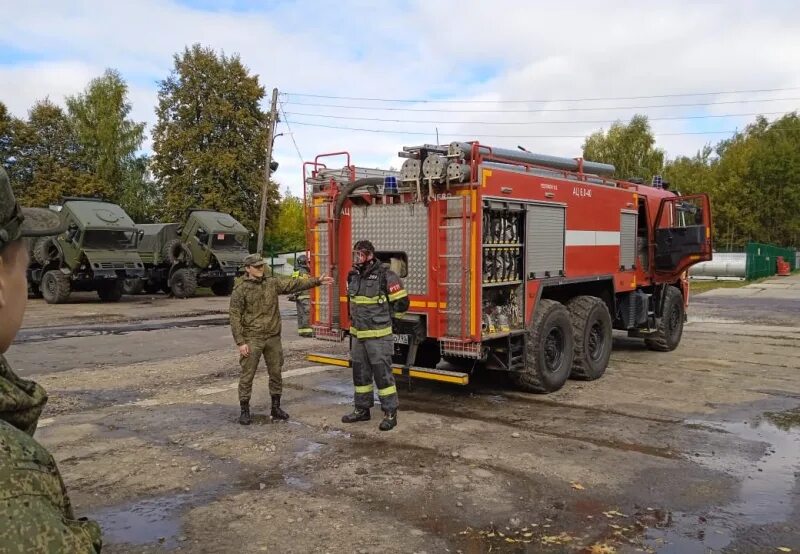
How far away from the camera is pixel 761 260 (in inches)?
1428

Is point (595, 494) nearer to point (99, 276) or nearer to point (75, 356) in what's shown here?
point (75, 356)

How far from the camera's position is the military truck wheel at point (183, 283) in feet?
75.2

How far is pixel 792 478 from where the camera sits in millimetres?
5371

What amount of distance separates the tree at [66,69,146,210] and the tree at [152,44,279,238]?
803cm

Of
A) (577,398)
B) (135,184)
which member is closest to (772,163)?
(135,184)

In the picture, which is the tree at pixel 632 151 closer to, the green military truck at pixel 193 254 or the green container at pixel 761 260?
the green container at pixel 761 260

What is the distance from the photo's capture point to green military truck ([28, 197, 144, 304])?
20.5 metres

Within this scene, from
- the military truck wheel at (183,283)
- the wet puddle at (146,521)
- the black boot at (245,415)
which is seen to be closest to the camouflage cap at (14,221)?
the wet puddle at (146,521)

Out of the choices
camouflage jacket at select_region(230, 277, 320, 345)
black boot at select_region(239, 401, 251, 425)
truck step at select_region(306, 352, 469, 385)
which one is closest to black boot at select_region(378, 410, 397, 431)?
truck step at select_region(306, 352, 469, 385)

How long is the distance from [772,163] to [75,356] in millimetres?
50829

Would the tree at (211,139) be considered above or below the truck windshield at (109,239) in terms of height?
above

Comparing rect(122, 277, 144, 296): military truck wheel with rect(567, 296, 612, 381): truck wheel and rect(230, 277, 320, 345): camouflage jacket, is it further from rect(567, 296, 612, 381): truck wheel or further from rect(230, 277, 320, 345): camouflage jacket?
rect(567, 296, 612, 381): truck wheel

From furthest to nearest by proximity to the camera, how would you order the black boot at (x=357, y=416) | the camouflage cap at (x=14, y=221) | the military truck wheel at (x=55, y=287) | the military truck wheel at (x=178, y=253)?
1. the military truck wheel at (x=178, y=253)
2. the military truck wheel at (x=55, y=287)
3. the black boot at (x=357, y=416)
4. the camouflage cap at (x=14, y=221)

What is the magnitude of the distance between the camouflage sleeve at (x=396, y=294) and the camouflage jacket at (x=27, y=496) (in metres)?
5.57
